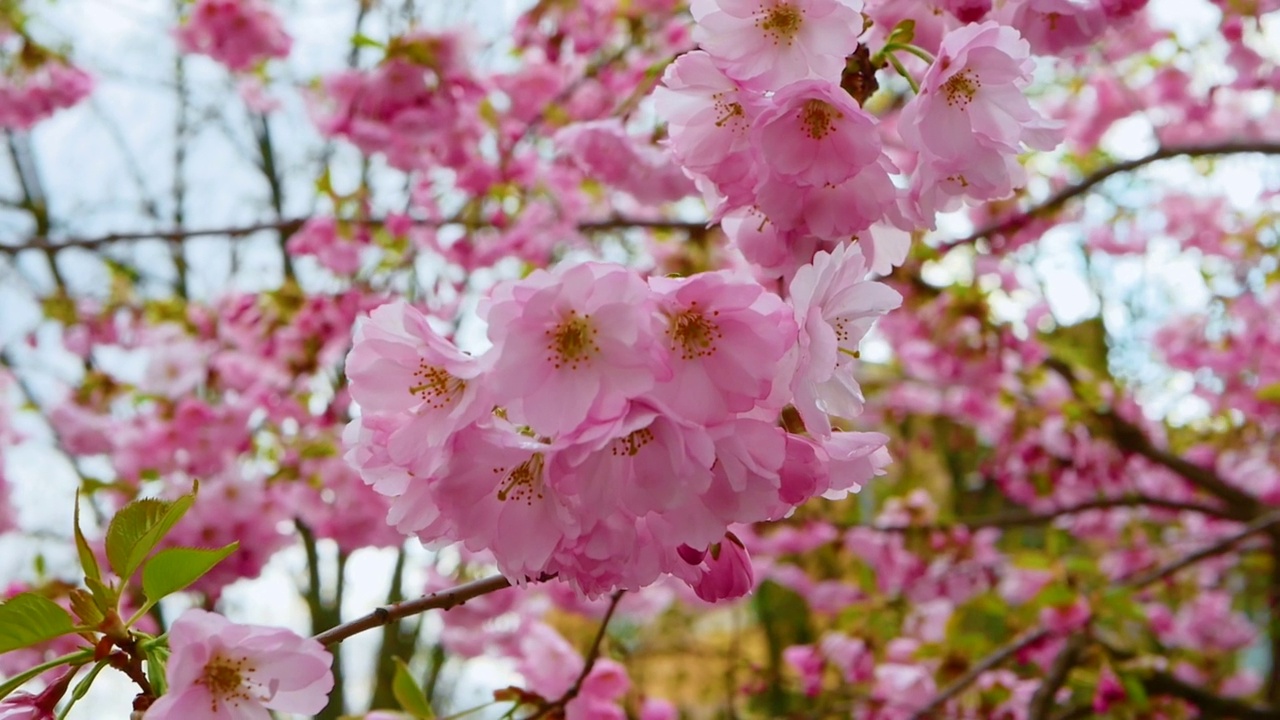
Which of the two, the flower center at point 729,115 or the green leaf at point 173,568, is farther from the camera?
the flower center at point 729,115

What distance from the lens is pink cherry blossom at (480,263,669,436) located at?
71cm

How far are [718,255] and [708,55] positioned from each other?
2558 mm

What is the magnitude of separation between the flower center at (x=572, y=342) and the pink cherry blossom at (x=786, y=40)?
0.30m

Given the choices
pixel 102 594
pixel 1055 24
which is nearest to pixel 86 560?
pixel 102 594

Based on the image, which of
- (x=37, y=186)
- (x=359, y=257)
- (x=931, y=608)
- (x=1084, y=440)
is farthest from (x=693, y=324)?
(x=37, y=186)

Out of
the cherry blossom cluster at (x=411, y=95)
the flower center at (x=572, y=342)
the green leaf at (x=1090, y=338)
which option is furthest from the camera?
the green leaf at (x=1090, y=338)

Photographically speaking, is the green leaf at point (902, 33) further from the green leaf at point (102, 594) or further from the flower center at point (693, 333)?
the green leaf at point (102, 594)

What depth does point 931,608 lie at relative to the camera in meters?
3.16

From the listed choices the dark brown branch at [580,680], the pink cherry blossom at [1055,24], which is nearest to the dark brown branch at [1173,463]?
the pink cherry blossom at [1055,24]

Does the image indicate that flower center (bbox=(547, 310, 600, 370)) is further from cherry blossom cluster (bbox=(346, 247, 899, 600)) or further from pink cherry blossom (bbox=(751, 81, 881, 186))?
pink cherry blossom (bbox=(751, 81, 881, 186))

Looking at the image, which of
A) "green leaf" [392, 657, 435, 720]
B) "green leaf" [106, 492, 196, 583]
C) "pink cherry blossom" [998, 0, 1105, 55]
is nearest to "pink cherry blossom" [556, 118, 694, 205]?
"pink cherry blossom" [998, 0, 1105, 55]

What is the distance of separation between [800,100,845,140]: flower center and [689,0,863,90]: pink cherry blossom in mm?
38

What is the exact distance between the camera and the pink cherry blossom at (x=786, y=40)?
88cm

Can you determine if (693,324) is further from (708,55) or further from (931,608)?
(931,608)
